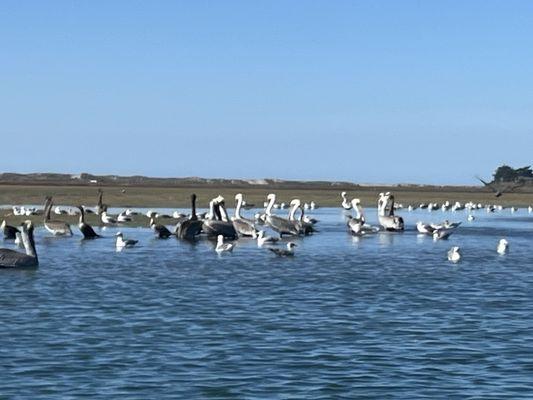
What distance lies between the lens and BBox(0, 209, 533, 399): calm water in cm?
1278

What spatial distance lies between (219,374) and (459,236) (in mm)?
28594

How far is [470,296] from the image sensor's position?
21.3 metres

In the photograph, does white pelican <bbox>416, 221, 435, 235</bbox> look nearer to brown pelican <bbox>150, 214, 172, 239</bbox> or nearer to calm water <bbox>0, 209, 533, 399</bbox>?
brown pelican <bbox>150, 214, 172, 239</bbox>

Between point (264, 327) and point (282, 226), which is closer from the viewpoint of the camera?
point (264, 327)

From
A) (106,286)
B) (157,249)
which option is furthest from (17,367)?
(157,249)

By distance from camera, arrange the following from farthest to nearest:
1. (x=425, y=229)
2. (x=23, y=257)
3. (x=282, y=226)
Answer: (x=425, y=229), (x=282, y=226), (x=23, y=257)

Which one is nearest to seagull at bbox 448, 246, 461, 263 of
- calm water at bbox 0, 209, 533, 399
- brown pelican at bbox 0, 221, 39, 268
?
calm water at bbox 0, 209, 533, 399

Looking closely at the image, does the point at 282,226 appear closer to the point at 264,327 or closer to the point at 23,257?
the point at 23,257

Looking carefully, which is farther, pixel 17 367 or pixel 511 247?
pixel 511 247

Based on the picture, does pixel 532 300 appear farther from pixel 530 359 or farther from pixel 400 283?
pixel 530 359

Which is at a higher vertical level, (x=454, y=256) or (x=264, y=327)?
(x=454, y=256)

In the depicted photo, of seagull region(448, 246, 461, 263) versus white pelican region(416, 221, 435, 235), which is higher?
white pelican region(416, 221, 435, 235)

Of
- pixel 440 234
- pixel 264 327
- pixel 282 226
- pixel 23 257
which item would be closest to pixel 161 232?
pixel 282 226

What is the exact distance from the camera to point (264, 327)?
55.0ft
